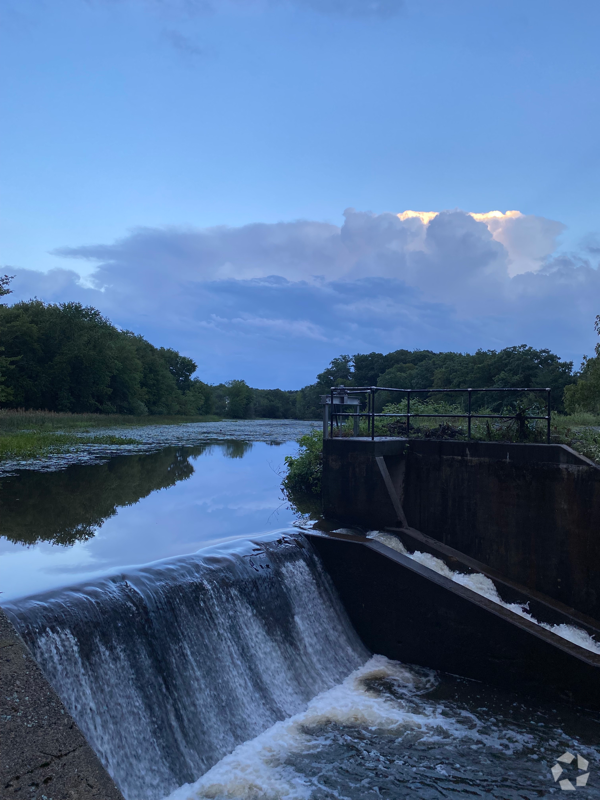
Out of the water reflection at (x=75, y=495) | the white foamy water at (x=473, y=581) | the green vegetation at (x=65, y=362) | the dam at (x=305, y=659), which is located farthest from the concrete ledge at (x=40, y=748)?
the green vegetation at (x=65, y=362)

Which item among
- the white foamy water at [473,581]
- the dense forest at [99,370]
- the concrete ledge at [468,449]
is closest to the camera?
the white foamy water at [473,581]

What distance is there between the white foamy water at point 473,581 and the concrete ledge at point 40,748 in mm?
6409

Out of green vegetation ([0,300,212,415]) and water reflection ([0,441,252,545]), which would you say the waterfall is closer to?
water reflection ([0,441,252,545])

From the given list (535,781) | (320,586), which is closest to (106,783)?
(535,781)

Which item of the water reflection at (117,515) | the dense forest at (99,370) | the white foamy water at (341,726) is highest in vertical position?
the dense forest at (99,370)

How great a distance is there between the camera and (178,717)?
548cm

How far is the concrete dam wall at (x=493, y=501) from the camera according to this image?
28.6 ft

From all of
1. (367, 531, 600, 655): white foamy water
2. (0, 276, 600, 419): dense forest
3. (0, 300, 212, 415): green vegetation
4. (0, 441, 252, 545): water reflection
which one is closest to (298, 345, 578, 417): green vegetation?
(0, 276, 600, 419): dense forest

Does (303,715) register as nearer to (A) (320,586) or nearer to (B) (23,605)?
(A) (320,586)

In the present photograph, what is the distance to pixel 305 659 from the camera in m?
7.35

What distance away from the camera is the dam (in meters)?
5.13

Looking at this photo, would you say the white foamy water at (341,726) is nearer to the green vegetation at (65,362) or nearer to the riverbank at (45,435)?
the riverbank at (45,435)

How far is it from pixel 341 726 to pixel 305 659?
120cm

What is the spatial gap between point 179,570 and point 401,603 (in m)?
3.44
